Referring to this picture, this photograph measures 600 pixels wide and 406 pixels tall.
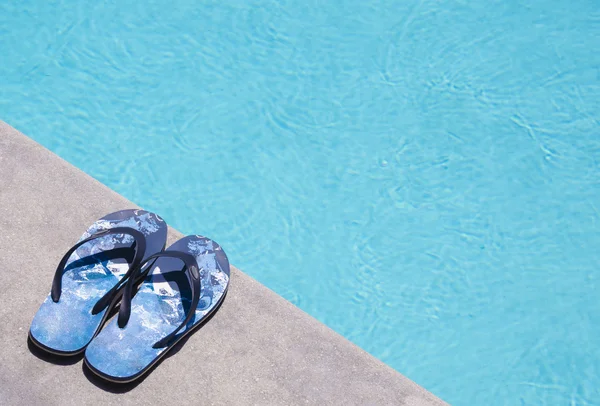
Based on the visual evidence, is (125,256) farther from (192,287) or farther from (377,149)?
(377,149)

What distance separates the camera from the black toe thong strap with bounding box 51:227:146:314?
97.6 inches

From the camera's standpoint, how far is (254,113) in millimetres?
4500

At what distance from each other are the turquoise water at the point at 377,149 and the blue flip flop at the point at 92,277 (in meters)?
1.16

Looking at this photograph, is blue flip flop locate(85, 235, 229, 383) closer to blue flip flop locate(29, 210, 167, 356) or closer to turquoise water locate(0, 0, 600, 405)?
blue flip flop locate(29, 210, 167, 356)

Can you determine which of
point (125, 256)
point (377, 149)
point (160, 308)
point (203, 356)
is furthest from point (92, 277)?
point (377, 149)

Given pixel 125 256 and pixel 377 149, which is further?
pixel 377 149

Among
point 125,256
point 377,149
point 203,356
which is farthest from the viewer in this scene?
point 377,149

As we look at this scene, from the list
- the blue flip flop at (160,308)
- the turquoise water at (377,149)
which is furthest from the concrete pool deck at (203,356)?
the turquoise water at (377,149)

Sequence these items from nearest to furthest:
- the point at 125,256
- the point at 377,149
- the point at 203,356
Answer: the point at 203,356
the point at 125,256
the point at 377,149

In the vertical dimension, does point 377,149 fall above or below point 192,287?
below

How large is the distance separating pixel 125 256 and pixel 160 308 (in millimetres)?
290

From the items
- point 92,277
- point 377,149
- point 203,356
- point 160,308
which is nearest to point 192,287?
point 160,308

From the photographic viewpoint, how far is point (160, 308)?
2.55 m

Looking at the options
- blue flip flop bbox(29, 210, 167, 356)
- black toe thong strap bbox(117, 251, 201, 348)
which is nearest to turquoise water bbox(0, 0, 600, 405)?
blue flip flop bbox(29, 210, 167, 356)
